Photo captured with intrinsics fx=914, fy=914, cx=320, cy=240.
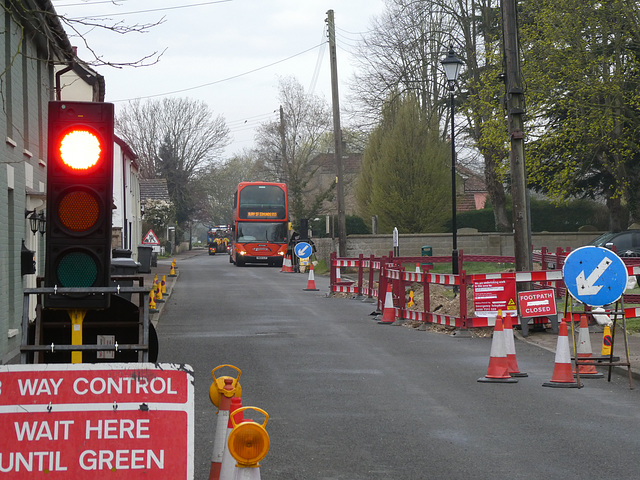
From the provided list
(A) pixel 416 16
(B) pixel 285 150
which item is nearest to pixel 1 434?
(A) pixel 416 16

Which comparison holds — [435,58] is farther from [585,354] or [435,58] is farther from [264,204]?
[585,354]

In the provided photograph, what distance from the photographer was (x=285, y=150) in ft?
242

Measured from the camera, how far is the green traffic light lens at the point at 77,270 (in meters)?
5.61

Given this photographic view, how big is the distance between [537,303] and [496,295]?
740 millimetres

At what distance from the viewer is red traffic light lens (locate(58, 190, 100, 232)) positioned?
564 cm

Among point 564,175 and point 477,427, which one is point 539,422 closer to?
point 477,427

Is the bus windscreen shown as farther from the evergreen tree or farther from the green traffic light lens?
the green traffic light lens

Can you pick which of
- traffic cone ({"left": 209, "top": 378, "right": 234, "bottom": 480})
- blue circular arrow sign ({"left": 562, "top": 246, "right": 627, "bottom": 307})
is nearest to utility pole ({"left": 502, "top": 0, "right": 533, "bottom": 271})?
blue circular arrow sign ({"left": 562, "top": 246, "right": 627, "bottom": 307})

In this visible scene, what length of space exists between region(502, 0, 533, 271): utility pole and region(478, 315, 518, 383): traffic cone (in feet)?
19.7

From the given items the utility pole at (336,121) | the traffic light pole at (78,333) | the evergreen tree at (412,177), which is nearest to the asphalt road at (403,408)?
the traffic light pole at (78,333)

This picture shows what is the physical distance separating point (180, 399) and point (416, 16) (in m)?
42.9

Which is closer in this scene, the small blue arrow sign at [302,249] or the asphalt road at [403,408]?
the asphalt road at [403,408]

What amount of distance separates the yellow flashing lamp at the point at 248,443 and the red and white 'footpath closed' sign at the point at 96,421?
218mm

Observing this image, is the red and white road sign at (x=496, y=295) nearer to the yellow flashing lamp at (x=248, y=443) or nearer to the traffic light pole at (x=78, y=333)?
the traffic light pole at (x=78, y=333)
